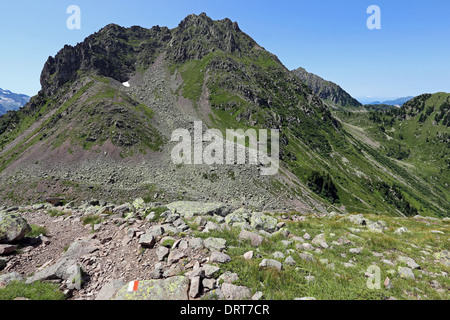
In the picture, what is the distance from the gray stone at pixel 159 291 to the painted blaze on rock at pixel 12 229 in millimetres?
10544

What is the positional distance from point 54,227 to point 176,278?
16.5 meters

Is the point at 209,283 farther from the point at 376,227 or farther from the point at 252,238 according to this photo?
the point at 376,227

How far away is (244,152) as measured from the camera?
62031mm

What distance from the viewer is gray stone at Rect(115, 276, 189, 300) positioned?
694 cm

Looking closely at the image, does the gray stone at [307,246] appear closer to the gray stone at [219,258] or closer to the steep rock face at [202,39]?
the gray stone at [219,258]

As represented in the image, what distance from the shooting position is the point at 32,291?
24.6ft

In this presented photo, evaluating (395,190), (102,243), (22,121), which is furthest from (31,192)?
(395,190)

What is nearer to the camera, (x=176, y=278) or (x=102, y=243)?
(x=176, y=278)

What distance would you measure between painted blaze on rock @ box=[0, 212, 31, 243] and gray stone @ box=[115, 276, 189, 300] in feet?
34.6

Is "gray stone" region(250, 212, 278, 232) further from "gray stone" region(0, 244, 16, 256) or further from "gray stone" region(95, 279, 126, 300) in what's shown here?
"gray stone" region(0, 244, 16, 256)

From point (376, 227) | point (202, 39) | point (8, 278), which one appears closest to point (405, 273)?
point (376, 227)

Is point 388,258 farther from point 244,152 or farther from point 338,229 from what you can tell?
point 244,152

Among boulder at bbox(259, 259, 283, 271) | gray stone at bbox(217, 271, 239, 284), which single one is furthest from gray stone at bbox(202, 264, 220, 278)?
boulder at bbox(259, 259, 283, 271)

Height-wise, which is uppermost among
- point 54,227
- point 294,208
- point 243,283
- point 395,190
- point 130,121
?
point 130,121
